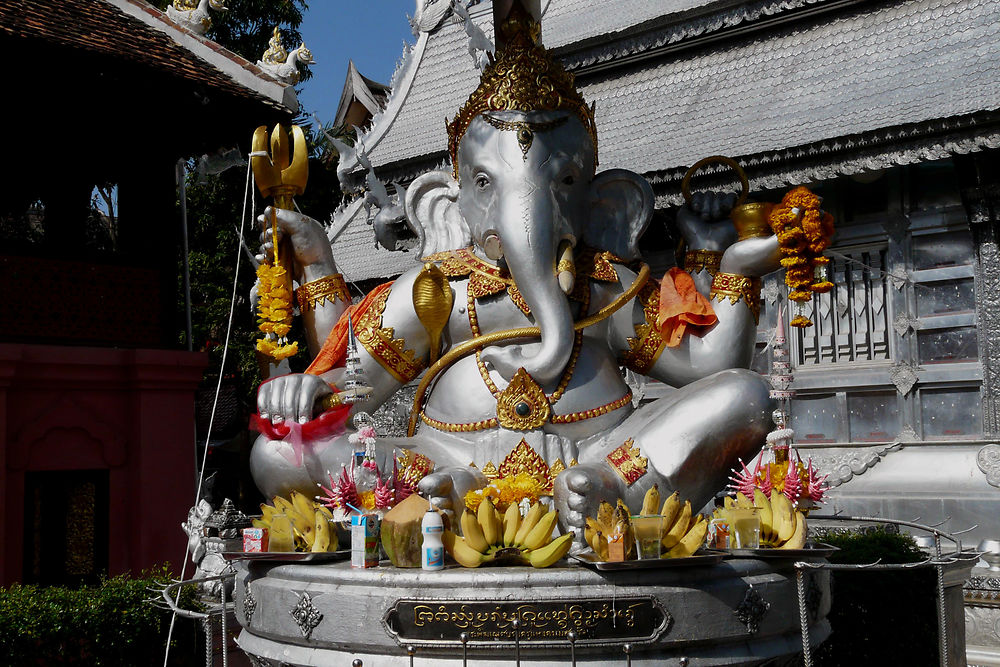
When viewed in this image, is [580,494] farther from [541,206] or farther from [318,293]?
[318,293]

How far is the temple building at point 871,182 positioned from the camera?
8094 mm

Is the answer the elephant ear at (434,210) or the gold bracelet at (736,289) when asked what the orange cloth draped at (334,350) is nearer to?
the elephant ear at (434,210)

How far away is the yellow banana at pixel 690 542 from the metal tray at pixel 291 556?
1405 millimetres

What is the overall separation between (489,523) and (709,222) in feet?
6.54

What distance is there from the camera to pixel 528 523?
3.99 meters

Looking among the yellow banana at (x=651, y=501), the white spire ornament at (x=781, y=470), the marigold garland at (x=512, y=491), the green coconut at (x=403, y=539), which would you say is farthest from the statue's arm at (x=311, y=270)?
the white spire ornament at (x=781, y=470)

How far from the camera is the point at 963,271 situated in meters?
8.50

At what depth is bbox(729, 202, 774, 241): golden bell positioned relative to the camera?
479cm

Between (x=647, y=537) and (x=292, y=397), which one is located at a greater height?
(x=292, y=397)

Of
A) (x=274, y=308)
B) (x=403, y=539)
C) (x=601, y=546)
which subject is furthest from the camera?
(x=274, y=308)

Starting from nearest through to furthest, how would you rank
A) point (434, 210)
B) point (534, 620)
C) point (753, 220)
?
1. point (534, 620)
2. point (753, 220)
3. point (434, 210)

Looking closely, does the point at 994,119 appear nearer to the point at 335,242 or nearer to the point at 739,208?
the point at 739,208

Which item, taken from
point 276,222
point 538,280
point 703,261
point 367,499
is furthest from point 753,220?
point 276,222

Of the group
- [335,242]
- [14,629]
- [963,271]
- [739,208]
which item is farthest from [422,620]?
[335,242]
